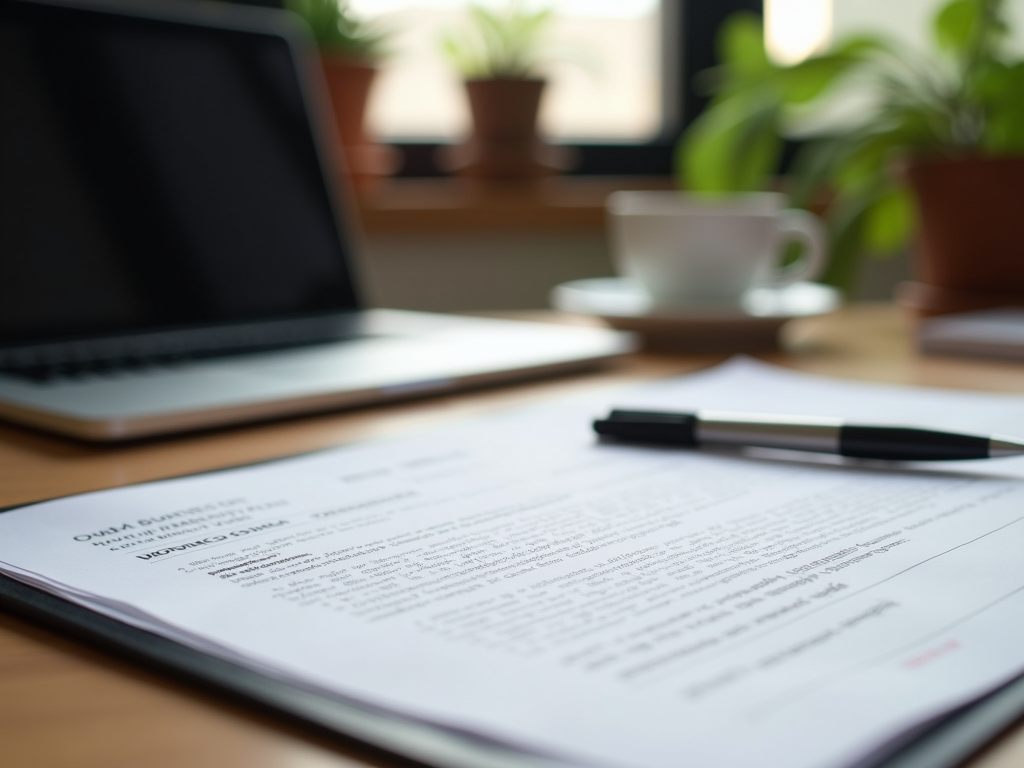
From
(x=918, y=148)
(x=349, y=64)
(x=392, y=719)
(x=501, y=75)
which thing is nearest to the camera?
(x=392, y=719)

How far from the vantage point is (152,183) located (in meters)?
0.74

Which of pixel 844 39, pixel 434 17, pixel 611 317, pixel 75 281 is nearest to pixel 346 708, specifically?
pixel 75 281

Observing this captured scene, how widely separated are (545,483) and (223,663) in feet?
0.64

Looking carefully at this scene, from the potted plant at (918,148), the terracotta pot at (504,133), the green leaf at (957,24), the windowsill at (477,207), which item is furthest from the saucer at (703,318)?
the terracotta pot at (504,133)

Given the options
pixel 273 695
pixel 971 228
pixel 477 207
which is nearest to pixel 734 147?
pixel 971 228

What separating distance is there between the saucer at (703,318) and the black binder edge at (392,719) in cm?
58

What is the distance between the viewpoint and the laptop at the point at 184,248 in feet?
1.97

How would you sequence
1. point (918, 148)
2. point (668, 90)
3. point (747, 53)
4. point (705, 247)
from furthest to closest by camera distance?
point (668, 90) < point (747, 53) < point (918, 148) < point (705, 247)

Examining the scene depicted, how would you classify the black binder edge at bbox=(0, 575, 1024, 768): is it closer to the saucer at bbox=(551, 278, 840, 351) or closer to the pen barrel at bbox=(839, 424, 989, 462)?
the pen barrel at bbox=(839, 424, 989, 462)

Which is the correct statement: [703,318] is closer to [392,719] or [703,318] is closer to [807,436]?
[807,436]

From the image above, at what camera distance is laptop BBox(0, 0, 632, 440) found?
60 cm

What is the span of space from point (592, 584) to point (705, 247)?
0.59 metres

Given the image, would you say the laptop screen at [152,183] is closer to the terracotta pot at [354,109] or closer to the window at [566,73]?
the terracotta pot at [354,109]

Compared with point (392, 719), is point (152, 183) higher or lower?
higher
